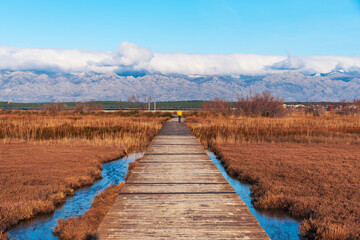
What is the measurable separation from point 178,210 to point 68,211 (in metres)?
3.08

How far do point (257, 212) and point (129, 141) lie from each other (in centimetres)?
1212

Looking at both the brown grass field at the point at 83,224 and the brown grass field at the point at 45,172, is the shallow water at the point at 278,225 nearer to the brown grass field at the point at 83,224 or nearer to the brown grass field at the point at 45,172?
the brown grass field at the point at 83,224

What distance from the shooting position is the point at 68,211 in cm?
689

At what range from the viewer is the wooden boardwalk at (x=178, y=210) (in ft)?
14.5

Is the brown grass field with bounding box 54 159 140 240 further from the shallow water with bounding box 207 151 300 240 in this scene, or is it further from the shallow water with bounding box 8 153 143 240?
the shallow water with bounding box 207 151 300 240

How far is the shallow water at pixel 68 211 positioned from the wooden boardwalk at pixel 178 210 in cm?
134

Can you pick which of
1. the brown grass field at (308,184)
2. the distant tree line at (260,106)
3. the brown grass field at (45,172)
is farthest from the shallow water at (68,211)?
the distant tree line at (260,106)

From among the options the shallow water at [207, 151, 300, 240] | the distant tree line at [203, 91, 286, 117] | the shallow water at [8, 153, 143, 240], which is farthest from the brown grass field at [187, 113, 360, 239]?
the distant tree line at [203, 91, 286, 117]

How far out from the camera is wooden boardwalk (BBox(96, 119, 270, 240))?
4.43m

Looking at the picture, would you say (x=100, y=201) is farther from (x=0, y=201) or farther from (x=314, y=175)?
(x=314, y=175)

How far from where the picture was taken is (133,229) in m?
4.53

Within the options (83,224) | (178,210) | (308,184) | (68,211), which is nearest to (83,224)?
(83,224)

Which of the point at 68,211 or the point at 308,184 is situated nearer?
the point at 68,211

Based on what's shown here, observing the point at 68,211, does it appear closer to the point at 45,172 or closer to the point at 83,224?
the point at 83,224
